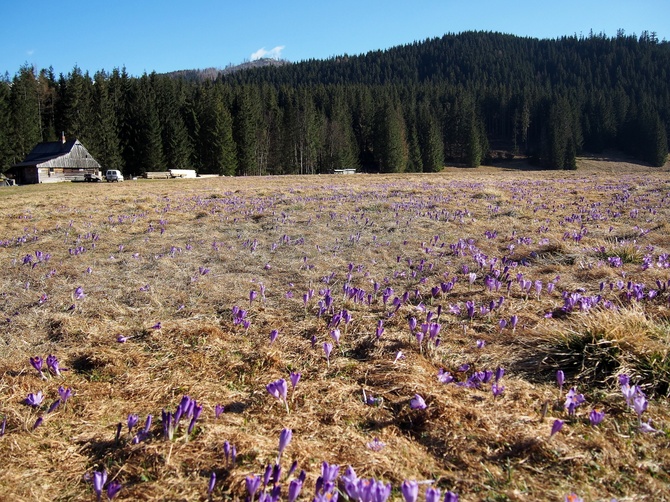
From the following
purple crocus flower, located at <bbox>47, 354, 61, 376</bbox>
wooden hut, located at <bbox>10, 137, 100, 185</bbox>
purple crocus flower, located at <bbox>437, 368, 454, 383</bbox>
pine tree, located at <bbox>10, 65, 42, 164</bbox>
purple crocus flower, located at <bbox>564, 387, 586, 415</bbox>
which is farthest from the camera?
pine tree, located at <bbox>10, 65, 42, 164</bbox>

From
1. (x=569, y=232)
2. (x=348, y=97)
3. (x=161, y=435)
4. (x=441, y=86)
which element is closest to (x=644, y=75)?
(x=441, y=86)

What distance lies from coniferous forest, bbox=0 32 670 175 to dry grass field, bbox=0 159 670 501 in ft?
178

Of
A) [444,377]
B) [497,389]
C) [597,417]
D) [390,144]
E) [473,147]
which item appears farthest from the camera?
[473,147]

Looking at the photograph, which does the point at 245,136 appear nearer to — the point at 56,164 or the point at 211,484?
the point at 56,164

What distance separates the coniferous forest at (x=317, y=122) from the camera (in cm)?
5494

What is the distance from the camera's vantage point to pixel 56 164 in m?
47.4

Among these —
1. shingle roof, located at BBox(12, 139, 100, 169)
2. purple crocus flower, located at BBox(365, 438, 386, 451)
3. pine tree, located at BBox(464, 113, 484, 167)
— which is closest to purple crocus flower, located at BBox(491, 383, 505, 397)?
purple crocus flower, located at BBox(365, 438, 386, 451)

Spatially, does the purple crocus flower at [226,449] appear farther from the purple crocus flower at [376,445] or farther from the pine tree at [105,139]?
the pine tree at [105,139]

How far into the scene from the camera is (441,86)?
4387 inches

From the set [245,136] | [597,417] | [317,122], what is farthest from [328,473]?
[317,122]

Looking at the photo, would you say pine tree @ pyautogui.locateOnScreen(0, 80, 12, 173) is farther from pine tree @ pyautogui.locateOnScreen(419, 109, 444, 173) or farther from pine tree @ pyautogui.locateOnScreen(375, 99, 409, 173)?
pine tree @ pyautogui.locateOnScreen(419, 109, 444, 173)

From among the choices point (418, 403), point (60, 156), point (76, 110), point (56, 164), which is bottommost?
point (418, 403)

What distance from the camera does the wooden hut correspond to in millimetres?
47406

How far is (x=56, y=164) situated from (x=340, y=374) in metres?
Result: 55.2
